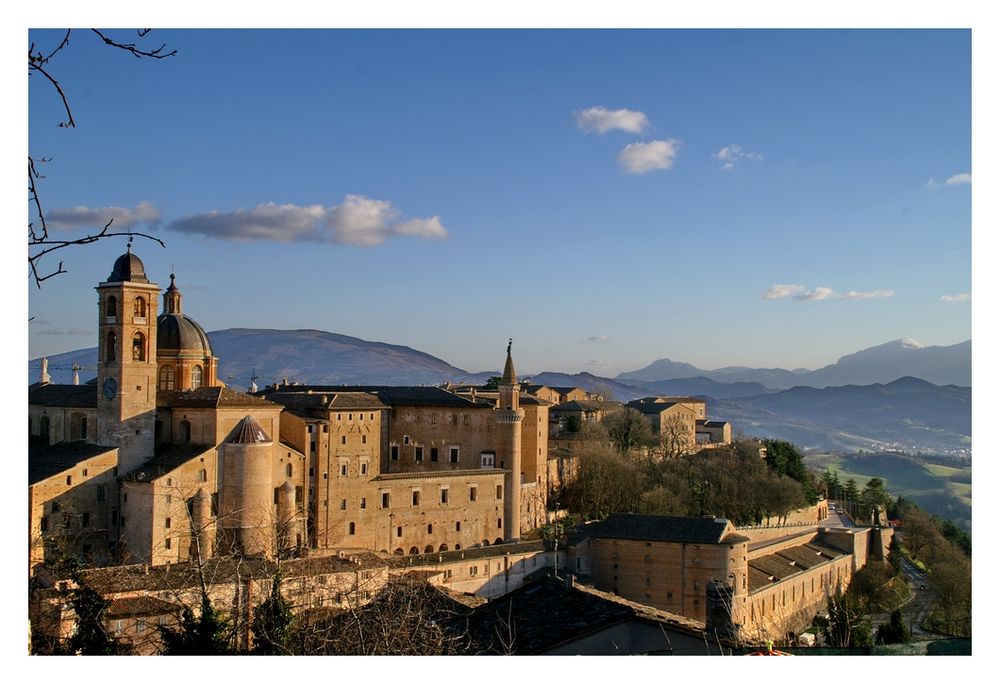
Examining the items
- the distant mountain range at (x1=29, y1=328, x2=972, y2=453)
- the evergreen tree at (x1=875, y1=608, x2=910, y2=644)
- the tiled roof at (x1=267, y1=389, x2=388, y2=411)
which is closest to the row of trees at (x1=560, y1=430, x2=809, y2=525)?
the tiled roof at (x1=267, y1=389, x2=388, y2=411)

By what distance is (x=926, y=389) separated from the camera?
107875 mm

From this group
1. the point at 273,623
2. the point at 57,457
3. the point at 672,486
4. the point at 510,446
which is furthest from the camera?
the point at 672,486

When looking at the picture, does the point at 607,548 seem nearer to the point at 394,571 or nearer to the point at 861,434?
the point at 394,571

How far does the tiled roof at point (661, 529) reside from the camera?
30984mm

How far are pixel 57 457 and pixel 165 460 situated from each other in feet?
9.80

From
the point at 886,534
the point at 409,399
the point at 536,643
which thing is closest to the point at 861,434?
the point at 886,534

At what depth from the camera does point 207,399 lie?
28.6m

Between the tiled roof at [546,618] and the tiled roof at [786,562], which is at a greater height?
the tiled roof at [546,618]

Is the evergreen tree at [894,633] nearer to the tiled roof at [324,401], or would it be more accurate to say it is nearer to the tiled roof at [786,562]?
the tiled roof at [786,562]

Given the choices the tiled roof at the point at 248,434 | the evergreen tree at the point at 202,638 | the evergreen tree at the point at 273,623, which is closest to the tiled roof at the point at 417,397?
the tiled roof at the point at 248,434

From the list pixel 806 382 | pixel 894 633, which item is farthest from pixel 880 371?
pixel 894 633

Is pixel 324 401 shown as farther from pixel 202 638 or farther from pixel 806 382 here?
pixel 806 382

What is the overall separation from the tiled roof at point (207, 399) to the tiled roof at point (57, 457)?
2459mm

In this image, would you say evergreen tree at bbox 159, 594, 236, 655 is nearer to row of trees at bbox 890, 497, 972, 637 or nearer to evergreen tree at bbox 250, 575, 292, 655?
evergreen tree at bbox 250, 575, 292, 655
